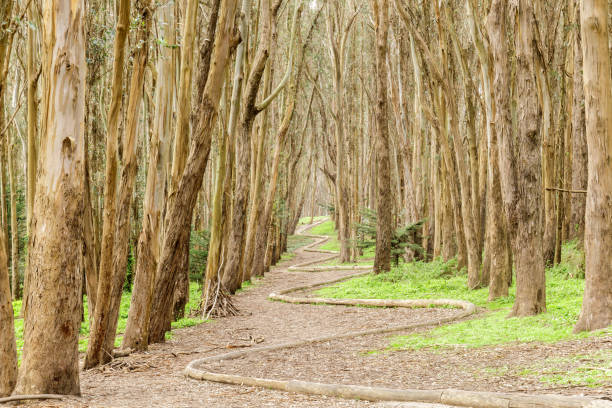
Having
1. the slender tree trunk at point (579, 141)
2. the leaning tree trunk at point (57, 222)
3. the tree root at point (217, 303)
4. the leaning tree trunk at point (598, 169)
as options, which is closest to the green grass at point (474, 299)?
the leaning tree trunk at point (598, 169)

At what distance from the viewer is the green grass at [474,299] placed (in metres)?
6.95

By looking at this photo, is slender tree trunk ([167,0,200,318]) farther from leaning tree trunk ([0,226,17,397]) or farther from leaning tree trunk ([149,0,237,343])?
leaning tree trunk ([0,226,17,397])

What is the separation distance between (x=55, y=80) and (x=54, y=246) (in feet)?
4.87

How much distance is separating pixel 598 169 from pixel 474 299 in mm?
4990

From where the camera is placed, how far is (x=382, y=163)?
15.9 m

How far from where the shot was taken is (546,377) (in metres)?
4.73

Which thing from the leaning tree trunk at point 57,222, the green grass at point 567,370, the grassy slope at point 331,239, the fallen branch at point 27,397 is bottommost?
the grassy slope at point 331,239

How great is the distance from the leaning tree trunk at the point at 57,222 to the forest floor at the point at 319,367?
0.39 m

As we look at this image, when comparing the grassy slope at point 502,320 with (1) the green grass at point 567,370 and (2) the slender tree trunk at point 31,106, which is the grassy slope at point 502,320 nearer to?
(1) the green grass at point 567,370

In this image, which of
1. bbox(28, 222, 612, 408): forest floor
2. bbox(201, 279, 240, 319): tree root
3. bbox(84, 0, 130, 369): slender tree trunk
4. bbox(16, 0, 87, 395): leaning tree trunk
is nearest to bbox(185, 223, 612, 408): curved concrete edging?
bbox(28, 222, 612, 408): forest floor

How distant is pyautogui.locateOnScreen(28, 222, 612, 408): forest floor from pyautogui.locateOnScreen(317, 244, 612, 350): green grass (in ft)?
1.21

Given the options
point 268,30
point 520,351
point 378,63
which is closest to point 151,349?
point 520,351

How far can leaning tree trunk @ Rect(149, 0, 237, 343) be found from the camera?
29.2 feet

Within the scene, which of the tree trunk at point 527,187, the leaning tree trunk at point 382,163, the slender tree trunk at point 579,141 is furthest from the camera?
the leaning tree trunk at point 382,163
